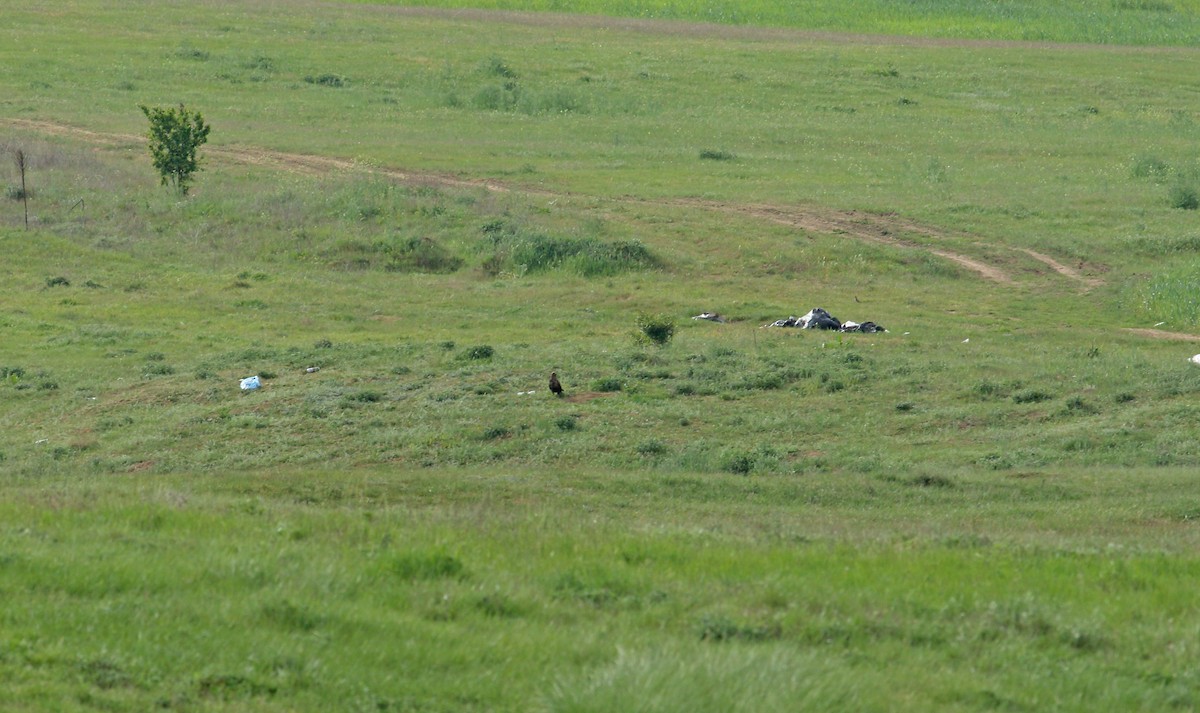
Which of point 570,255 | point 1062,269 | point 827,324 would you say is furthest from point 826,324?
point 1062,269

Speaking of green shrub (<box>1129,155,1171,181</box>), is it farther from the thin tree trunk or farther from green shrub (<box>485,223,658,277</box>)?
the thin tree trunk

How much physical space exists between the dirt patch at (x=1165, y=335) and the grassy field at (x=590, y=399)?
24 centimetres

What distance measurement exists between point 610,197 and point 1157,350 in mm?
15364

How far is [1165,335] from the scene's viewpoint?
901 inches

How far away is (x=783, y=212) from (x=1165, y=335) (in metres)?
10.9

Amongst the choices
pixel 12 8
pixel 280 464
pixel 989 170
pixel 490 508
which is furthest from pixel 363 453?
pixel 12 8

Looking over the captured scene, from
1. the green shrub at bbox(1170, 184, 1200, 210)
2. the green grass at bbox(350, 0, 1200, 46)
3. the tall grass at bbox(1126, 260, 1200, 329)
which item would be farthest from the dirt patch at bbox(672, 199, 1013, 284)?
the green grass at bbox(350, 0, 1200, 46)

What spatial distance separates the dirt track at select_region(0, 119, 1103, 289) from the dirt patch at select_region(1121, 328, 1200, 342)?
11.9ft

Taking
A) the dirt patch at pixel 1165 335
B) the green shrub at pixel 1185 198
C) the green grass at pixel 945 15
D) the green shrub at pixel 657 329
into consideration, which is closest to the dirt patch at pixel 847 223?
the dirt patch at pixel 1165 335

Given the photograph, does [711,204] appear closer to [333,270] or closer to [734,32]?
[333,270]

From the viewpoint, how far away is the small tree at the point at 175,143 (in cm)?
3231

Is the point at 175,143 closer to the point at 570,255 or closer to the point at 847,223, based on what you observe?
the point at 570,255

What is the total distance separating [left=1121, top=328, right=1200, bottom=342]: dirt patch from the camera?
886 inches

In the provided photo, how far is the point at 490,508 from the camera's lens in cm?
1093
